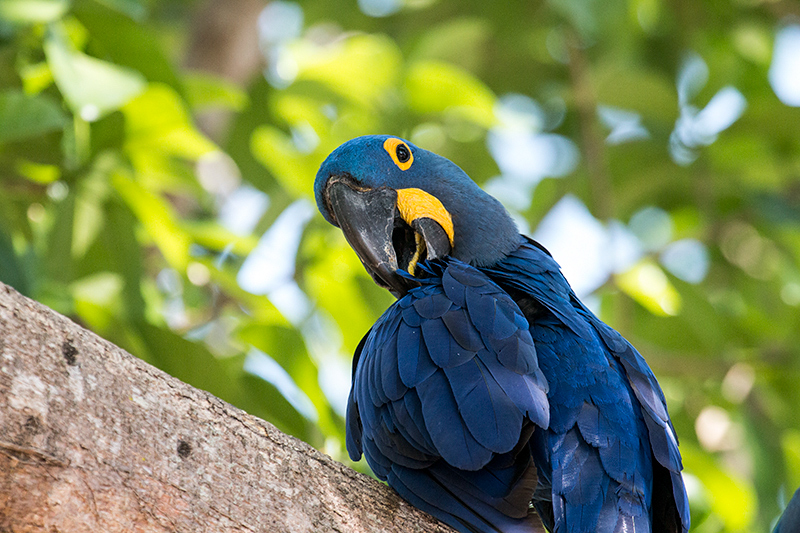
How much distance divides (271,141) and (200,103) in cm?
44

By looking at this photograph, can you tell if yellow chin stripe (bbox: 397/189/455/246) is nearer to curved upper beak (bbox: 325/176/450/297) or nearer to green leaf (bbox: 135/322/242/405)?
curved upper beak (bbox: 325/176/450/297)

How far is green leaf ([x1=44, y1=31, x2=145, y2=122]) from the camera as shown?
2.51m

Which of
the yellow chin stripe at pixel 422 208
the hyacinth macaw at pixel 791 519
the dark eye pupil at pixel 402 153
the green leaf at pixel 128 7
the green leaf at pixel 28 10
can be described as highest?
the dark eye pupil at pixel 402 153

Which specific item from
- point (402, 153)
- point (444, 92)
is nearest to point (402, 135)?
point (444, 92)

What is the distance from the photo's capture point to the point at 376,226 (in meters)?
2.22

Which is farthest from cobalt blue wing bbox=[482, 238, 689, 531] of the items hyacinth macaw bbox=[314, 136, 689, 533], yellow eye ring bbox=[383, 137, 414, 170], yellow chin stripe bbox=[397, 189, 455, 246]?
yellow eye ring bbox=[383, 137, 414, 170]

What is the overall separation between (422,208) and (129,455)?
1.24 metres

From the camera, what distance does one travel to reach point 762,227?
4.22 metres

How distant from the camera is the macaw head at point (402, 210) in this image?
7.30ft

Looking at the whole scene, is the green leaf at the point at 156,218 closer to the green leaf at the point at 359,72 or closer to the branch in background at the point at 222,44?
the green leaf at the point at 359,72

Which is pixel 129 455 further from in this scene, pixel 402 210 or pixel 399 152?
pixel 399 152

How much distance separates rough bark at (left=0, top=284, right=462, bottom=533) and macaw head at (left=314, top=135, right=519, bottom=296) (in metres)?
0.81

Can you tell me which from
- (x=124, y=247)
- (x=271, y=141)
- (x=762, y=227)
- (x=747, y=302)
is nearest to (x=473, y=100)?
(x=271, y=141)

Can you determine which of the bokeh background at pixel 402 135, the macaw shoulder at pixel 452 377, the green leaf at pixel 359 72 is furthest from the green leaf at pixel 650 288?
the macaw shoulder at pixel 452 377
